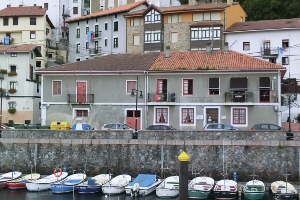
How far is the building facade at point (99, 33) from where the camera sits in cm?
7438

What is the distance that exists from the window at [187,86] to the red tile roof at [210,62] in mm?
1169

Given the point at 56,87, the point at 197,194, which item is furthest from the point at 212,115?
the point at 56,87

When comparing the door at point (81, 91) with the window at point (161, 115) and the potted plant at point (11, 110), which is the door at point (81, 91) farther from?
the potted plant at point (11, 110)

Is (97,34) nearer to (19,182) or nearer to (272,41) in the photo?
(272,41)

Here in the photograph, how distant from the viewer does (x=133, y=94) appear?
44844mm

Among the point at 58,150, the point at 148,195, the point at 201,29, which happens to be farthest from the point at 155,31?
the point at 148,195

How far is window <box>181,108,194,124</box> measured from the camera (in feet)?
143

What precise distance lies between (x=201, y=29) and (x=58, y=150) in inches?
1327

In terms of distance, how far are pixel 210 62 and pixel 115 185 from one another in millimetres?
17268

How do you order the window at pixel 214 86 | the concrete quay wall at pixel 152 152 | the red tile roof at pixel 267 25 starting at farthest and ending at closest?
the red tile roof at pixel 267 25, the window at pixel 214 86, the concrete quay wall at pixel 152 152

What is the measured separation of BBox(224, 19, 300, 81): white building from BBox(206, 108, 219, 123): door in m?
18.8

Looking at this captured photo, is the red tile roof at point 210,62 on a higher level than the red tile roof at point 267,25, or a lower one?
lower

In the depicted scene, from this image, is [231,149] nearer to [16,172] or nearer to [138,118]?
[138,118]

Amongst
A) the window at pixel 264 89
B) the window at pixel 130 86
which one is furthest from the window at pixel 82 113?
the window at pixel 264 89
